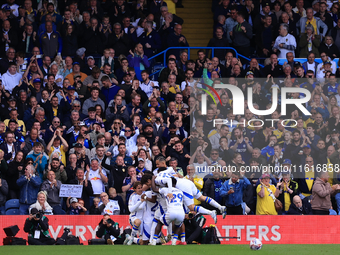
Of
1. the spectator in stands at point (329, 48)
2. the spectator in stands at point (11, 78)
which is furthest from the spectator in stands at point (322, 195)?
the spectator in stands at point (11, 78)

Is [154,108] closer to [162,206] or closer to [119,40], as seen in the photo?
[119,40]

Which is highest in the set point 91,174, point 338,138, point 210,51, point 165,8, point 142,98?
point 165,8

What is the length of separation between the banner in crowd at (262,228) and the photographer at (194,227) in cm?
102

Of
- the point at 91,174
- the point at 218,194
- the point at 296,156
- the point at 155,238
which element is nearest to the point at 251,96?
the point at 296,156

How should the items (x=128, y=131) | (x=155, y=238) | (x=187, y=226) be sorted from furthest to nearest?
(x=128, y=131)
(x=187, y=226)
(x=155, y=238)

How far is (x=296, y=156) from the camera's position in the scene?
16547 mm

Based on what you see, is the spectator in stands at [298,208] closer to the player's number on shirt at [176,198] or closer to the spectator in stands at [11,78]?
the player's number on shirt at [176,198]

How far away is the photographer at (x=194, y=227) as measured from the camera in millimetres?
13617

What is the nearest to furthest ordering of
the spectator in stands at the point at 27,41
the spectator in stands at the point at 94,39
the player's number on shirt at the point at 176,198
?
the player's number on shirt at the point at 176,198, the spectator in stands at the point at 94,39, the spectator in stands at the point at 27,41

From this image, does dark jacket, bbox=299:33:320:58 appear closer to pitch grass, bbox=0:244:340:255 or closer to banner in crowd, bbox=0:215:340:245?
banner in crowd, bbox=0:215:340:245

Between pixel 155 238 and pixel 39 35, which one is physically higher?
pixel 39 35

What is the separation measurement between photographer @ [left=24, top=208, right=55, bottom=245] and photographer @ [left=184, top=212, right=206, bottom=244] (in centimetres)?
322

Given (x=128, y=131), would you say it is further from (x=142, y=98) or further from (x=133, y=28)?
(x=133, y=28)

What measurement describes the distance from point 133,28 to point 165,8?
1.37 m
